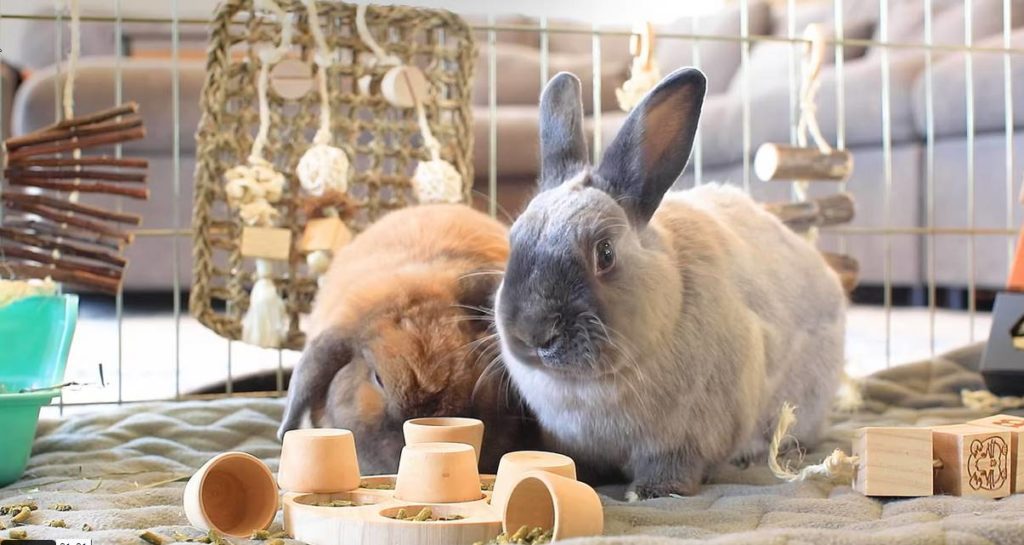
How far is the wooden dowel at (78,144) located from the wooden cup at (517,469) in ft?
2.84

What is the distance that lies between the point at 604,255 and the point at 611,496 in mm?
338

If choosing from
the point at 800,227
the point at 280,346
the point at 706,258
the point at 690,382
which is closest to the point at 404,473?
the point at 690,382

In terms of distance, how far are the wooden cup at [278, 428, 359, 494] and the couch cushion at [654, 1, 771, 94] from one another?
3.42 meters

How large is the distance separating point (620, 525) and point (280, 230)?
1.00 meters

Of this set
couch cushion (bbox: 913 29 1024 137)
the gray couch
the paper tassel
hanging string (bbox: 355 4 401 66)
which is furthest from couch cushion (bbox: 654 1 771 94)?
the paper tassel

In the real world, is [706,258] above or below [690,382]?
above

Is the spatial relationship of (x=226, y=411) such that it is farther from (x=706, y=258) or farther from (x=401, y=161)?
(x=706, y=258)

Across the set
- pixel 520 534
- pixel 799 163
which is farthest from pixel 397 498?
pixel 799 163

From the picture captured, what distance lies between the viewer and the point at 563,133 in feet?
4.76

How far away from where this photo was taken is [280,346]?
197 cm

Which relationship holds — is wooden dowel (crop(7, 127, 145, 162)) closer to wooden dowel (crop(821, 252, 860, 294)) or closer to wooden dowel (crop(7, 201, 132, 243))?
wooden dowel (crop(7, 201, 132, 243))

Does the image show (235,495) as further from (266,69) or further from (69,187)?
(266,69)

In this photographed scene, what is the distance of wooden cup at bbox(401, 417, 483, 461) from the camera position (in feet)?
4.14

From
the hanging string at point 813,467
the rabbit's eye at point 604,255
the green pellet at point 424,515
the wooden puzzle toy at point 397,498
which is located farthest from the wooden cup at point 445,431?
the hanging string at point 813,467
